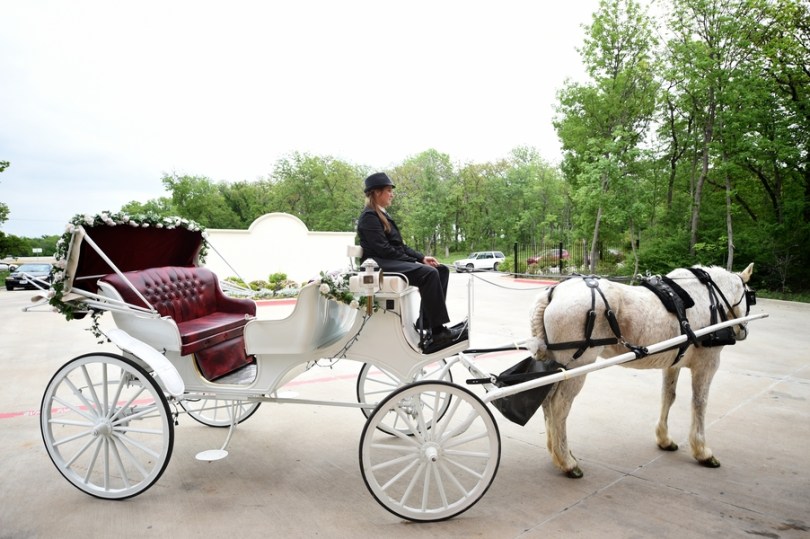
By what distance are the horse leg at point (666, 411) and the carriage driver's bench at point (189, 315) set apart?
3.50 metres

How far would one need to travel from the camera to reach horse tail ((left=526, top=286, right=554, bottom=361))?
3363 mm

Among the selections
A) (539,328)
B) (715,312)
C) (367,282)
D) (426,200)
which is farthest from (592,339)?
(426,200)

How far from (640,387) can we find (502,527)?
3517mm

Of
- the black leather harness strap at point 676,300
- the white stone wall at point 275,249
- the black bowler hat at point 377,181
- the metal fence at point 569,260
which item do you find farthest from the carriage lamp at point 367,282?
the metal fence at point 569,260

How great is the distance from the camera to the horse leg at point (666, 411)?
3.89 metres

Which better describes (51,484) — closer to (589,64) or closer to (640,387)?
(640,387)

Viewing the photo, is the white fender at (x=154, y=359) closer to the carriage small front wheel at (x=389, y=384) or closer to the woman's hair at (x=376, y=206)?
the carriage small front wheel at (x=389, y=384)

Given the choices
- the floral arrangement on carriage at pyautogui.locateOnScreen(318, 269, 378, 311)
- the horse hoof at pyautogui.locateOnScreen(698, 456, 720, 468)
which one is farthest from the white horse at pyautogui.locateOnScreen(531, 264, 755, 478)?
the floral arrangement on carriage at pyautogui.locateOnScreen(318, 269, 378, 311)

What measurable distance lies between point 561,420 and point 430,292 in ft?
4.31

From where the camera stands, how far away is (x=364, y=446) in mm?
2820

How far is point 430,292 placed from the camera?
11.3 feet

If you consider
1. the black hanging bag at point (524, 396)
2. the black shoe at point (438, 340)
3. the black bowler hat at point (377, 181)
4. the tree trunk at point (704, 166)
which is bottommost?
the black hanging bag at point (524, 396)

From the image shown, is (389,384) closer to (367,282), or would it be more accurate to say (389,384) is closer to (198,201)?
(367,282)

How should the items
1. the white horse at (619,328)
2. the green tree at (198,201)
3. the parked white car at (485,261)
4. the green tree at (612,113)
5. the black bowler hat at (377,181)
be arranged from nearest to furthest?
the white horse at (619,328) → the black bowler hat at (377,181) → the green tree at (612,113) → the parked white car at (485,261) → the green tree at (198,201)
